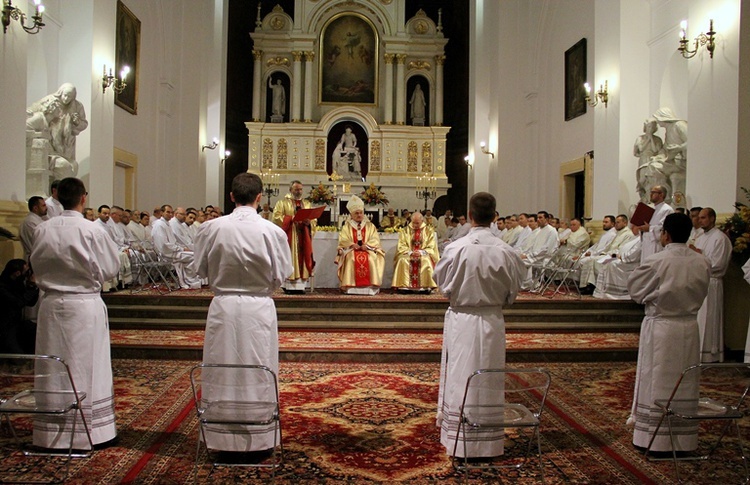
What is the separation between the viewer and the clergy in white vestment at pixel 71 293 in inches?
166

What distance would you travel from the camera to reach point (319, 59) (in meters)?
22.3

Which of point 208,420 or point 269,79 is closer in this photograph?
point 208,420

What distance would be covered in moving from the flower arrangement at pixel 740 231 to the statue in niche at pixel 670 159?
9.44 feet

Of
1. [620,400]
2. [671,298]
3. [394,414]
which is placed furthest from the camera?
[620,400]

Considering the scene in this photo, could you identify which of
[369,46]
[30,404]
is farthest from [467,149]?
[30,404]

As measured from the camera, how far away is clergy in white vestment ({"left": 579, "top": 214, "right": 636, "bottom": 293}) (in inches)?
449

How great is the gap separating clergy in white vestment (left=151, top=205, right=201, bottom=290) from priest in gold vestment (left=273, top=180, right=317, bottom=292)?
180cm

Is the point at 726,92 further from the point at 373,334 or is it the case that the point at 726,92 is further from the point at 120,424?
the point at 120,424

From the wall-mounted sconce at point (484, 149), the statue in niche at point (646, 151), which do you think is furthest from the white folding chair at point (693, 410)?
the wall-mounted sconce at point (484, 149)

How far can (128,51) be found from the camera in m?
14.5

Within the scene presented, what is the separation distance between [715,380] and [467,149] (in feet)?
50.7

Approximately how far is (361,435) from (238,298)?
1521 mm

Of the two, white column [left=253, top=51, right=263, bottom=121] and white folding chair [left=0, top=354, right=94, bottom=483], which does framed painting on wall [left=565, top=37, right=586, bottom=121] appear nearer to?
white column [left=253, top=51, right=263, bottom=121]

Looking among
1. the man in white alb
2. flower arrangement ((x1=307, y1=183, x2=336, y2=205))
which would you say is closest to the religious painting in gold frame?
flower arrangement ((x1=307, y1=183, x2=336, y2=205))
